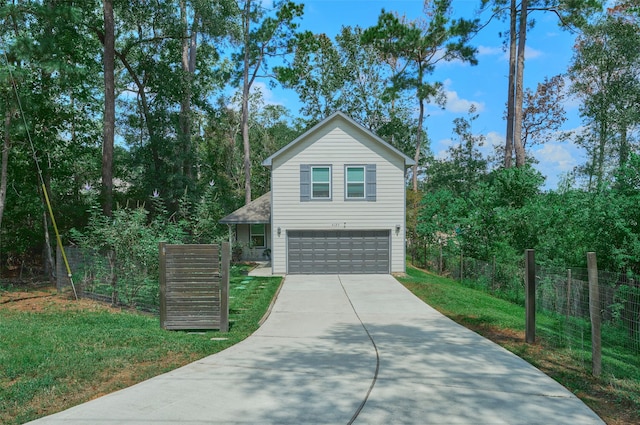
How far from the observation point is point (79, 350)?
6.40m

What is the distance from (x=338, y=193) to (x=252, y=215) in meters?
6.77

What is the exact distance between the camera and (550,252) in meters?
14.2

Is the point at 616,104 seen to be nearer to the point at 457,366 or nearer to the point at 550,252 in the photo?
the point at 550,252

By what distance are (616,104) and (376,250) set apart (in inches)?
932

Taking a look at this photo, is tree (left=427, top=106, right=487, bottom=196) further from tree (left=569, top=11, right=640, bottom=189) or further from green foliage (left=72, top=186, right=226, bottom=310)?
green foliage (left=72, top=186, right=226, bottom=310)

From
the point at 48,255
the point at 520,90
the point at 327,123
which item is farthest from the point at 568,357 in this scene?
the point at 48,255

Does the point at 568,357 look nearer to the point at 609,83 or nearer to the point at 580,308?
the point at 580,308

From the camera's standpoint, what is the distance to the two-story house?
18.7m

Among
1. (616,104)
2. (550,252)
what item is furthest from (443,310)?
(616,104)

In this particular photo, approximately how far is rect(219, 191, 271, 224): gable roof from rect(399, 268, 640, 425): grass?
12508mm

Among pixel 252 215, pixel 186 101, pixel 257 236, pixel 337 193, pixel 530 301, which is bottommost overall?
pixel 530 301

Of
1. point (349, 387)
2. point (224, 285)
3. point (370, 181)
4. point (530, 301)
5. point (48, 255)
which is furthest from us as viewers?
point (370, 181)

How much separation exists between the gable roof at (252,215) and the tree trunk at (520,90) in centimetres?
1233

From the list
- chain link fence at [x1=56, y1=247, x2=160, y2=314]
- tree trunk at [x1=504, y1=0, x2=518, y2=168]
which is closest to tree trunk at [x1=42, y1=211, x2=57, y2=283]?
chain link fence at [x1=56, y1=247, x2=160, y2=314]
